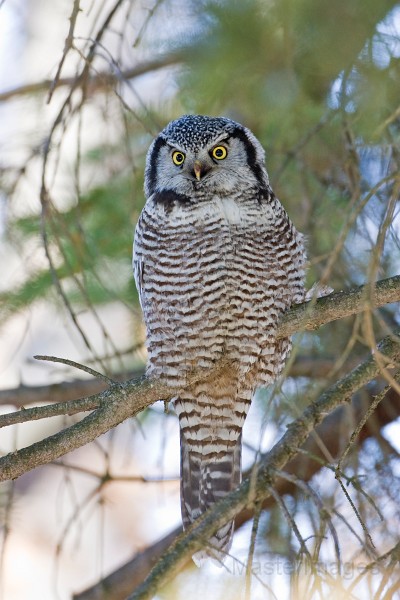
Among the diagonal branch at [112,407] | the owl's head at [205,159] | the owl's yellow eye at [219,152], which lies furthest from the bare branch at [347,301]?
the owl's yellow eye at [219,152]

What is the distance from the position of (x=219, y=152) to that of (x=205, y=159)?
0.08 m

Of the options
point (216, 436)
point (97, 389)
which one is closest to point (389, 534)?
point (216, 436)

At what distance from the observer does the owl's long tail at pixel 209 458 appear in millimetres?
3596

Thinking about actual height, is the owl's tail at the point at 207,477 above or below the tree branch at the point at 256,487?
above

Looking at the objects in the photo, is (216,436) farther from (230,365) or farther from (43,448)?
(43,448)

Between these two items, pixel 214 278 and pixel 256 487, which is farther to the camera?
pixel 214 278

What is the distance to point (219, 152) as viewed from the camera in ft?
11.8

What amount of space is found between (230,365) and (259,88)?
110 cm

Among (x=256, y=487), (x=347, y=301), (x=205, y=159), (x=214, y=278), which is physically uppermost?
(x=205, y=159)

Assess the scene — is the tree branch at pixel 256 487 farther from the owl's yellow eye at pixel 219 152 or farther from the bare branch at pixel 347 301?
the owl's yellow eye at pixel 219 152

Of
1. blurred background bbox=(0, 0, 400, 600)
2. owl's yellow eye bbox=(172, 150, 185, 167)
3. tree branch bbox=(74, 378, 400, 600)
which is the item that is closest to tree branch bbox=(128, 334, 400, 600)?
blurred background bbox=(0, 0, 400, 600)

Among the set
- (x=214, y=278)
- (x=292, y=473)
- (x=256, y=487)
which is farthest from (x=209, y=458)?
(x=256, y=487)

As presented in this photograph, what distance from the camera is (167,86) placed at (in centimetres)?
389

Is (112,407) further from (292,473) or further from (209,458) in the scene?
(292,473)
